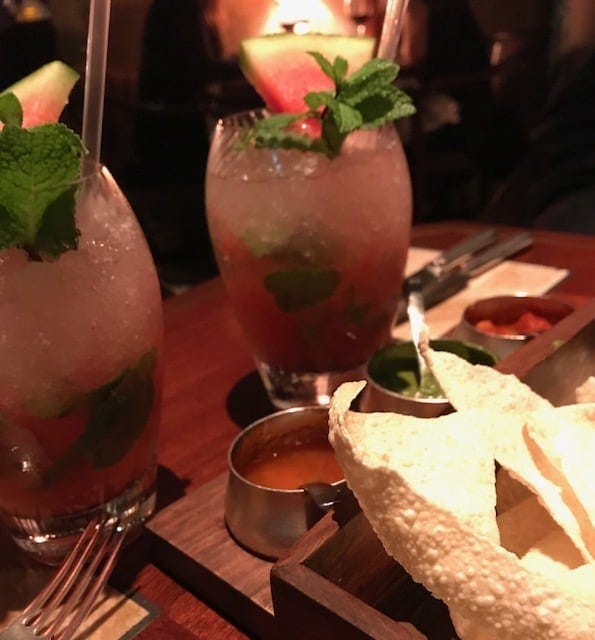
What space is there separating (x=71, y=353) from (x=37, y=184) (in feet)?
0.53

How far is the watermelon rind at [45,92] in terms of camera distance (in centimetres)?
76

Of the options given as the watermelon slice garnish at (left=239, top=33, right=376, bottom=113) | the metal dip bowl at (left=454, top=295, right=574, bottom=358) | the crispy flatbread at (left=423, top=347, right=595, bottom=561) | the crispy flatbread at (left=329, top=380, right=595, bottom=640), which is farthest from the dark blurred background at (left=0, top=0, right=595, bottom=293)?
the crispy flatbread at (left=329, top=380, right=595, bottom=640)

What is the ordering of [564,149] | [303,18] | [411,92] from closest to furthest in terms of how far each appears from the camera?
[564,149] < [303,18] < [411,92]

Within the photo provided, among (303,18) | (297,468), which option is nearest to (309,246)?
(297,468)

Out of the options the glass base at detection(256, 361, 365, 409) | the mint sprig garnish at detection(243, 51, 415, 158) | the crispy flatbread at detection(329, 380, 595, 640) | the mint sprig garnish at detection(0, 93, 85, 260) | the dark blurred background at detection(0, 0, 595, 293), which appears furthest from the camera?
the dark blurred background at detection(0, 0, 595, 293)

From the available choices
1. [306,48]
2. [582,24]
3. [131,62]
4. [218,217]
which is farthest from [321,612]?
[582,24]

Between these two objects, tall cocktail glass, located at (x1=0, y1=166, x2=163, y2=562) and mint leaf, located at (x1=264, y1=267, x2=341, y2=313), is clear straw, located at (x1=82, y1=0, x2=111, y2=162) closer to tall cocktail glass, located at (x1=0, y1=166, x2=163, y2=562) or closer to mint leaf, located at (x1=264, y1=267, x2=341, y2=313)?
tall cocktail glass, located at (x1=0, y1=166, x2=163, y2=562)

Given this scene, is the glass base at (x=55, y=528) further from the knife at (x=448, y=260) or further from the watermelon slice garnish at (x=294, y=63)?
the knife at (x=448, y=260)

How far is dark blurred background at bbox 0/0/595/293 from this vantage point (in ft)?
7.10

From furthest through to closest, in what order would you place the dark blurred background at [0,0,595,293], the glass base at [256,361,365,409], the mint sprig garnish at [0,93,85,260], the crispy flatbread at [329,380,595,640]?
the dark blurred background at [0,0,595,293]
the glass base at [256,361,365,409]
the mint sprig garnish at [0,93,85,260]
the crispy flatbread at [329,380,595,640]

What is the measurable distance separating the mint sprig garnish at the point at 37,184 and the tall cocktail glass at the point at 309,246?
32 centimetres

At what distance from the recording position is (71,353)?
730 millimetres

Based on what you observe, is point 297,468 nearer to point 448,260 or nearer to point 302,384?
point 302,384

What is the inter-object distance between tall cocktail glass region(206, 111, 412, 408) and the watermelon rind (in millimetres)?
261
